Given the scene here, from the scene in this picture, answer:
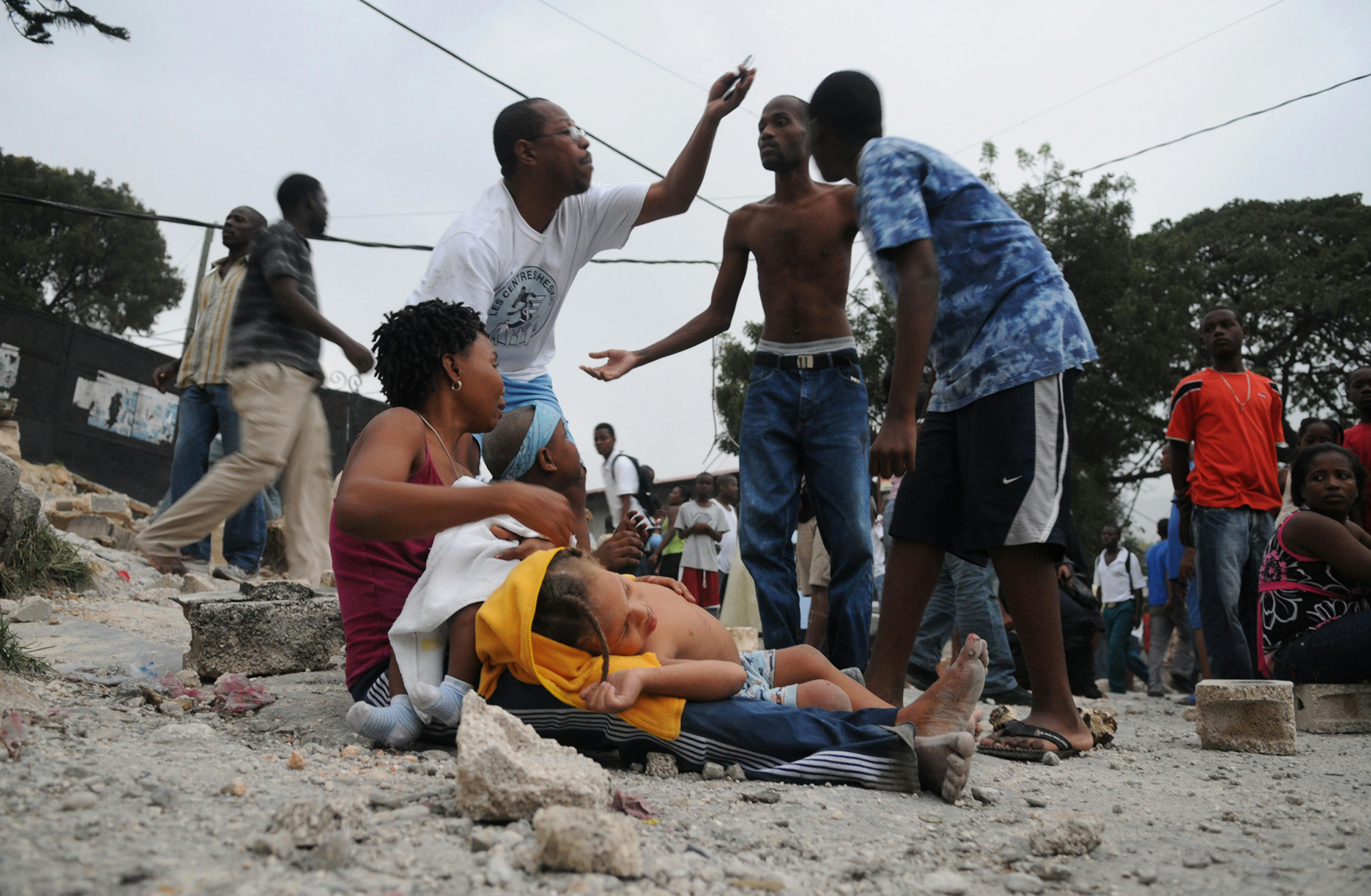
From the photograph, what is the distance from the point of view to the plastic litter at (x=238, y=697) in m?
2.69

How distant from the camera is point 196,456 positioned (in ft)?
17.9

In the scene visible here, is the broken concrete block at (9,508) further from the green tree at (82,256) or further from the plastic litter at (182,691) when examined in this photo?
the green tree at (82,256)

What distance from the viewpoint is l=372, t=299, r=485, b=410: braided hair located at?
2.65 metres

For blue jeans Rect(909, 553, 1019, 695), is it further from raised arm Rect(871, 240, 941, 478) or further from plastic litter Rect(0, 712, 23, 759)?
plastic litter Rect(0, 712, 23, 759)

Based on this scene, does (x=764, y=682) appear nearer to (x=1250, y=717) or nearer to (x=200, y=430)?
(x=1250, y=717)

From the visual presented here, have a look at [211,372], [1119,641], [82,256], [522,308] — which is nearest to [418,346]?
[522,308]

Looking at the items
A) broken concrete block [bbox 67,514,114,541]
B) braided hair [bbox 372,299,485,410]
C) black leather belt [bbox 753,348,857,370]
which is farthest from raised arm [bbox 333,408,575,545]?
broken concrete block [bbox 67,514,114,541]

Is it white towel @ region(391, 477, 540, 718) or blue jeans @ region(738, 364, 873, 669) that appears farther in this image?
blue jeans @ region(738, 364, 873, 669)

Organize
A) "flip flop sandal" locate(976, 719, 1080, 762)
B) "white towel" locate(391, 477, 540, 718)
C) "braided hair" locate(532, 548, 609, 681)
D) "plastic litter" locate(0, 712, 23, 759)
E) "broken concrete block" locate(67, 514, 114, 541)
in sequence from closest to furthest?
"plastic litter" locate(0, 712, 23, 759) < "braided hair" locate(532, 548, 609, 681) < "white towel" locate(391, 477, 540, 718) < "flip flop sandal" locate(976, 719, 1080, 762) < "broken concrete block" locate(67, 514, 114, 541)

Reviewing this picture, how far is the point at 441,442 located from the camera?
8.62 ft

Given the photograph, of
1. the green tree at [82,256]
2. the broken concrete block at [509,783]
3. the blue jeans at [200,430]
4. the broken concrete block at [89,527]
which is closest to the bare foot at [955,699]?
the broken concrete block at [509,783]

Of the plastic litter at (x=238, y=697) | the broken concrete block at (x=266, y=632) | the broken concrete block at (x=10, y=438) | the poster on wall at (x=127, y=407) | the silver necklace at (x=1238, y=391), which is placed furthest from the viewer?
the poster on wall at (x=127, y=407)

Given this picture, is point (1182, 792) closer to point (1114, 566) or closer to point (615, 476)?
point (615, 476)

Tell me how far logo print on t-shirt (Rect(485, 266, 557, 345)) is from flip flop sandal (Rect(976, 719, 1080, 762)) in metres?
2.12
